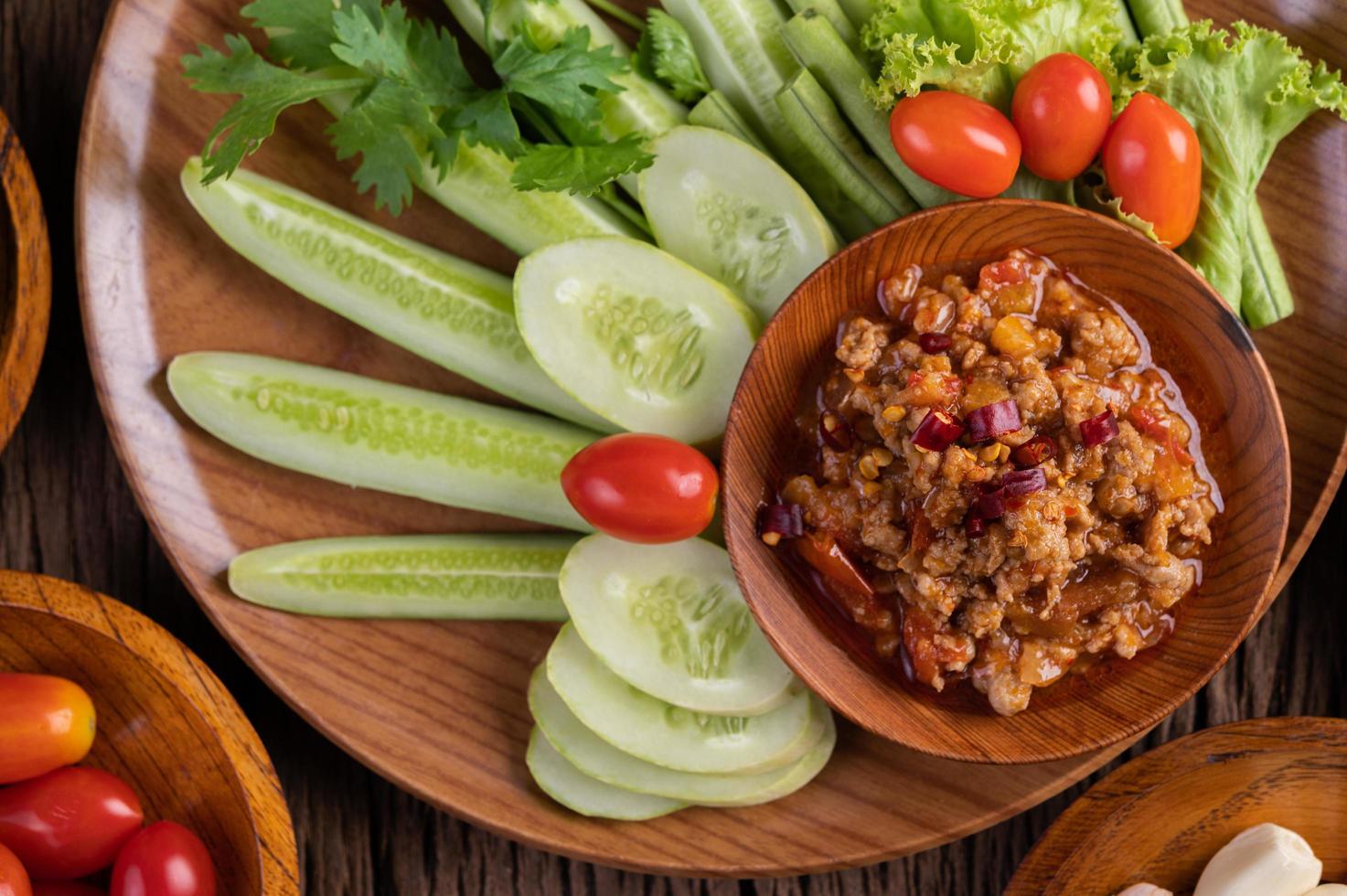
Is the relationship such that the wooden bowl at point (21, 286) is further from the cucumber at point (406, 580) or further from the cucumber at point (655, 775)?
the cucumber at point (655, 775)

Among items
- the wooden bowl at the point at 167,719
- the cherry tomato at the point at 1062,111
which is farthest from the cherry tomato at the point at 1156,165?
the wooden bowl at the point at 167,719

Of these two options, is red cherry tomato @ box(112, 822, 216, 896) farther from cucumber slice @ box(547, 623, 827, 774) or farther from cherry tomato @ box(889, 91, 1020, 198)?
cherry tomato @ box(889, 91, 1020, 198)

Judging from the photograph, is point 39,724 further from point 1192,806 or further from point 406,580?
point 1192,806

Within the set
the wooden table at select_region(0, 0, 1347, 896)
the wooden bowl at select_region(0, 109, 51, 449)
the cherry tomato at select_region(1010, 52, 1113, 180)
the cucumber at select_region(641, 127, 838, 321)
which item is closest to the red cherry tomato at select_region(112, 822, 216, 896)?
the wooden table at select_region(0, 0, 1347, 896)

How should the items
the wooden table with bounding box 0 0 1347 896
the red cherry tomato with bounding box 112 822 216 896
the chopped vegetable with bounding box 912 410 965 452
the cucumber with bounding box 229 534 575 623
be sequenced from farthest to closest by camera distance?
1. the wooden table with bounding box 0 0 1347 896
2. the cucumber with bounding box 229 534 575 623
3. the red cherry tomato with bounding box 112 822 216 896
4. the chopped vegetable with bounding box 912 410 965 452

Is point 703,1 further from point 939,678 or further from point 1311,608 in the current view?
point 1311,608

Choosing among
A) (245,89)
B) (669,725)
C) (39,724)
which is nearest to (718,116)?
(245,89)

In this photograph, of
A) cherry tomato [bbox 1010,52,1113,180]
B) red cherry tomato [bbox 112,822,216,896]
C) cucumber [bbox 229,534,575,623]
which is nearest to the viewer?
cherry tomato [bbox 1010,52,1113,180]
